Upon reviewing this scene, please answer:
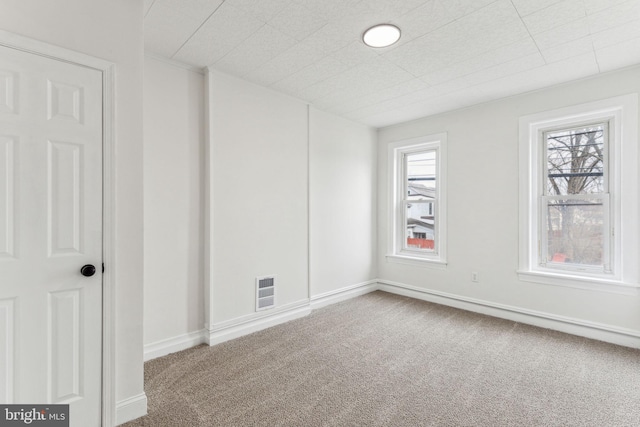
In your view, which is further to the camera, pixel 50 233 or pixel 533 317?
pixel 533 317

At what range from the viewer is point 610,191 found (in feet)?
9.77

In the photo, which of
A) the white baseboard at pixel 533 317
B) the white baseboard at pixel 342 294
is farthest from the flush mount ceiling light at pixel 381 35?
the white baseboard at pixel 533 317

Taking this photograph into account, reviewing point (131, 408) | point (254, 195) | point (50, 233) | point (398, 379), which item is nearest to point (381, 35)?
point (254, 195)

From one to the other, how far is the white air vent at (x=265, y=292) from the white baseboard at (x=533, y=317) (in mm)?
2086

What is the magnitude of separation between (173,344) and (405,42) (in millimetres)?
3211

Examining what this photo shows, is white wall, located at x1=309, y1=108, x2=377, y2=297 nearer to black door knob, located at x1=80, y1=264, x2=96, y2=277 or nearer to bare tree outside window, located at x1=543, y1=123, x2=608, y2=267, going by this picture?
bare tree outside window, located at x1=543, y1=123, x2=608, y2=267

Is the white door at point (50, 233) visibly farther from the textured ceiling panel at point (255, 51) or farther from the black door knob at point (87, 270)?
the textured ceiling panel at point (255, 51)

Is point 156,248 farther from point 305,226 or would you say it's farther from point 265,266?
point 305,226

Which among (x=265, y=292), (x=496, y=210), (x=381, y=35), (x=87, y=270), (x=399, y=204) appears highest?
(x=381, y=35)

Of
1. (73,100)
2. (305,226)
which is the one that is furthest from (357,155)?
(73,100)

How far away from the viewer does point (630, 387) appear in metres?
2.17

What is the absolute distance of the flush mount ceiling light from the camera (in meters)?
2.20

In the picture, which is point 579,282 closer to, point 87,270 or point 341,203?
point 341,203

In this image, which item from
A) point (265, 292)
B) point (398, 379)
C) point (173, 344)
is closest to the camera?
point (398, 379)
